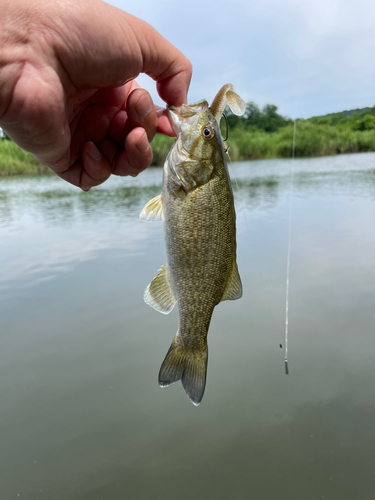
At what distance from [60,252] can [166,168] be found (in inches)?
307

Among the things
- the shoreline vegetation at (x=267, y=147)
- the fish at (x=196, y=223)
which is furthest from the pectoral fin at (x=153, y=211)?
the shoreline vegetation at (x=267, y=147)

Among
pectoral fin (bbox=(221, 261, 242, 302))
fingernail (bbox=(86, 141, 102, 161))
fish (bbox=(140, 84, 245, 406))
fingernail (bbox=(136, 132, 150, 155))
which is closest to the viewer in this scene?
fish (bbox=(140, 84, 245, 406))

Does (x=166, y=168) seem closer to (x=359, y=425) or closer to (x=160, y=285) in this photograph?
(x=160, y=285)

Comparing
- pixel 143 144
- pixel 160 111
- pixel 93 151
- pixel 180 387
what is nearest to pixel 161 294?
pixel 143 144

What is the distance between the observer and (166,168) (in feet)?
6.59

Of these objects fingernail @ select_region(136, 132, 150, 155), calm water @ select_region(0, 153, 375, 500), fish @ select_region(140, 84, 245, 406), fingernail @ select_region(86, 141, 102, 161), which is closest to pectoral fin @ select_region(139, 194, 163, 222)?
fish @ select_region(140, 84, 245, 406)

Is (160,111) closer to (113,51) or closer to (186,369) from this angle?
(113,51)

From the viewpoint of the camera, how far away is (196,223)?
1955 millimetres

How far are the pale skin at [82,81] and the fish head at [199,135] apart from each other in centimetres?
28

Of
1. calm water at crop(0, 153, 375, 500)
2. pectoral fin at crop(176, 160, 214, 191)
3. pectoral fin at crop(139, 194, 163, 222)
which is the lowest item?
calm water at crop(0, 153, 375, 500)

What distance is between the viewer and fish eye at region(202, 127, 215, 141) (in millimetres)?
1984

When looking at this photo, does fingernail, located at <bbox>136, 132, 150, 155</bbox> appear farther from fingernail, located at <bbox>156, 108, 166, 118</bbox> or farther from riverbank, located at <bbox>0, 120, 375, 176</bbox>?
riverbank, located at <bbox>0, 120, 375, 176</bbox>

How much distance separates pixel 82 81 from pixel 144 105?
343 millimetres

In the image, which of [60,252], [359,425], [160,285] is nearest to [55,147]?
[160,285]
